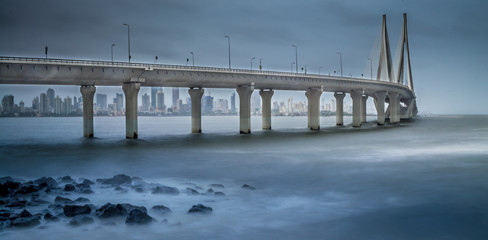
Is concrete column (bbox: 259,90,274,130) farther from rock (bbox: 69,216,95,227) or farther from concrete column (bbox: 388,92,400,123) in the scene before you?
rock (bbox: 69,216,95,227)

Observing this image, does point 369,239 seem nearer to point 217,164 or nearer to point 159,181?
point 159,181

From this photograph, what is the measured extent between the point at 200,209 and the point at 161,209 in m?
1.68

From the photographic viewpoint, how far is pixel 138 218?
15.3 m

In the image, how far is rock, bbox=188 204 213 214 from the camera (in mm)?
16739

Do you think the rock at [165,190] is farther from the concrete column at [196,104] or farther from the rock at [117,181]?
the concrete column at [196,104]

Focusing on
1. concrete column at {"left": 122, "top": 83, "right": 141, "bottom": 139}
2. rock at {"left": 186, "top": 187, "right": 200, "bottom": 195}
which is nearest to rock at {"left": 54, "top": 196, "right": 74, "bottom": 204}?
rock at {"left": 186, "top": 187, "right": 200, "bottom": 195}

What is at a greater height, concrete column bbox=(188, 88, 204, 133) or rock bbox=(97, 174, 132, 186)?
concrete column bbox=(188, 88, 204, 133)

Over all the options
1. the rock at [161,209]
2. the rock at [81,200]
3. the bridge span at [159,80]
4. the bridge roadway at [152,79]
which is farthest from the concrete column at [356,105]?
the rock at [81,200]

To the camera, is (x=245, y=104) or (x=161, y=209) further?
(x=245, y=104)

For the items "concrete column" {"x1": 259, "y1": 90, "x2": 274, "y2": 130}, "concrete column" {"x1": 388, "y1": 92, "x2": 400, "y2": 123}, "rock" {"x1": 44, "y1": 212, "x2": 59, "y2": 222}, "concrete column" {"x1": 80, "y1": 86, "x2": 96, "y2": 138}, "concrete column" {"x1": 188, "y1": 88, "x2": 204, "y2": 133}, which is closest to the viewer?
"rock" {"x1": 44, "y1": 212, "x2": 59, "y2": 222}

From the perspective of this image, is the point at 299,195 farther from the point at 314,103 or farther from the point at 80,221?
the point at 314,103

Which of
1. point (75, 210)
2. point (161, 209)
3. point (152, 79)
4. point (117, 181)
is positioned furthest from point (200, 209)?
point (152, 79)

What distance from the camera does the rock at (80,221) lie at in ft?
49.1

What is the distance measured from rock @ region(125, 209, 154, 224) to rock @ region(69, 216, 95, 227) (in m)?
1.42
